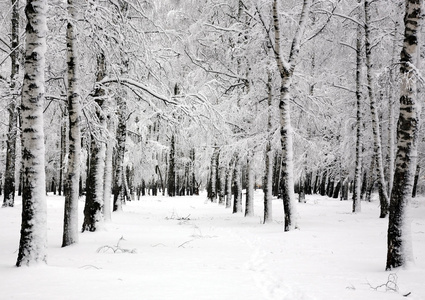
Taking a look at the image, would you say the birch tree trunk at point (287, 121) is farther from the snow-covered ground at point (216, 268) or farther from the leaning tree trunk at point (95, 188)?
the leaning tree trunk at point (95, 188)

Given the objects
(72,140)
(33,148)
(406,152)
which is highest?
(72,140)

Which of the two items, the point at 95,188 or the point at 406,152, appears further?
the point at 95,188

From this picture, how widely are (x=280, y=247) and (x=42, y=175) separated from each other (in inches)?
222

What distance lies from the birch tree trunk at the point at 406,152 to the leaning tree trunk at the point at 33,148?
18.2 ft

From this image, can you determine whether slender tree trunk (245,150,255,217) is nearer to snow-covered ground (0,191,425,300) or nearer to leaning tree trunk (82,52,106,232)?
snow-covered ground (0,191,425,300)

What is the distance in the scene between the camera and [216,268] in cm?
594

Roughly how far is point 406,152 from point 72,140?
6.68 metres

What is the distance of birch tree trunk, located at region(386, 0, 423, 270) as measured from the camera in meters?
5.46

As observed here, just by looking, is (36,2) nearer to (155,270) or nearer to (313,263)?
(155,270)

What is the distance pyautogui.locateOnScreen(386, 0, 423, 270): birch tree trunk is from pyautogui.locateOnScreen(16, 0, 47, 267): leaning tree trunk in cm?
555

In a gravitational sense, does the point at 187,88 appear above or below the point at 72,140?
above

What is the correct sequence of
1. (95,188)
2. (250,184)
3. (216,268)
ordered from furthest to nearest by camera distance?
(250,184), (95,188), (216,268)

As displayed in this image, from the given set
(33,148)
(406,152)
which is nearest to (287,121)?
(406,152)

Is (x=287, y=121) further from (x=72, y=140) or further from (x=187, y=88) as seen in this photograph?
(x=72, y=140)
